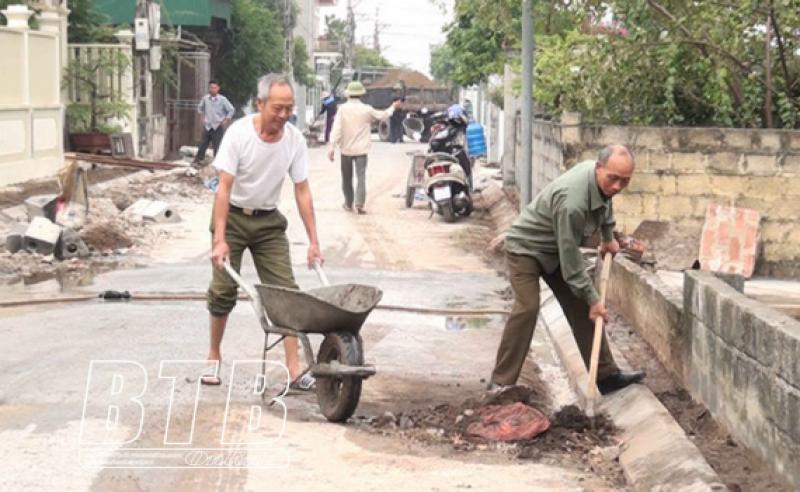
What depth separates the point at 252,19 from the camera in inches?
1729

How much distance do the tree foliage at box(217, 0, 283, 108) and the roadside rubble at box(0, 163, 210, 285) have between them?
24.5 metres

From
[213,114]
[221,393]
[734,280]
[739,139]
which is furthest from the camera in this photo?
[213,114]

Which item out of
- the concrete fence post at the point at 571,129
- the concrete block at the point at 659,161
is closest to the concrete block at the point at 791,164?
the concrete block at the point at 659,161

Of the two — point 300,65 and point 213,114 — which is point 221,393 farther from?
point 300,65

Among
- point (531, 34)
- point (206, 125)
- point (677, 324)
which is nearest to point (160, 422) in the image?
point (677, 324)

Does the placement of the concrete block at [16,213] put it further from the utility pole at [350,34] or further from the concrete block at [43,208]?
the utility pole at [350,34]

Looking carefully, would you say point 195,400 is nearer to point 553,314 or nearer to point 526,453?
point 526,453

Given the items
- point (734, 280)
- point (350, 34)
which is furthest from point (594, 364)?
point (350, 34)

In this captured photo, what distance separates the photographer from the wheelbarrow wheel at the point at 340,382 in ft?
23.7

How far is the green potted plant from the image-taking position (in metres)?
28.0

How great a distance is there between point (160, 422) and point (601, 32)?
30.3ft

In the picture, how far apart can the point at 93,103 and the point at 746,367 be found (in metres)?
23.5

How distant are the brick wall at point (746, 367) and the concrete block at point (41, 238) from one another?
830 cm

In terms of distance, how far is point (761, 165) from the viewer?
13.5 metres
